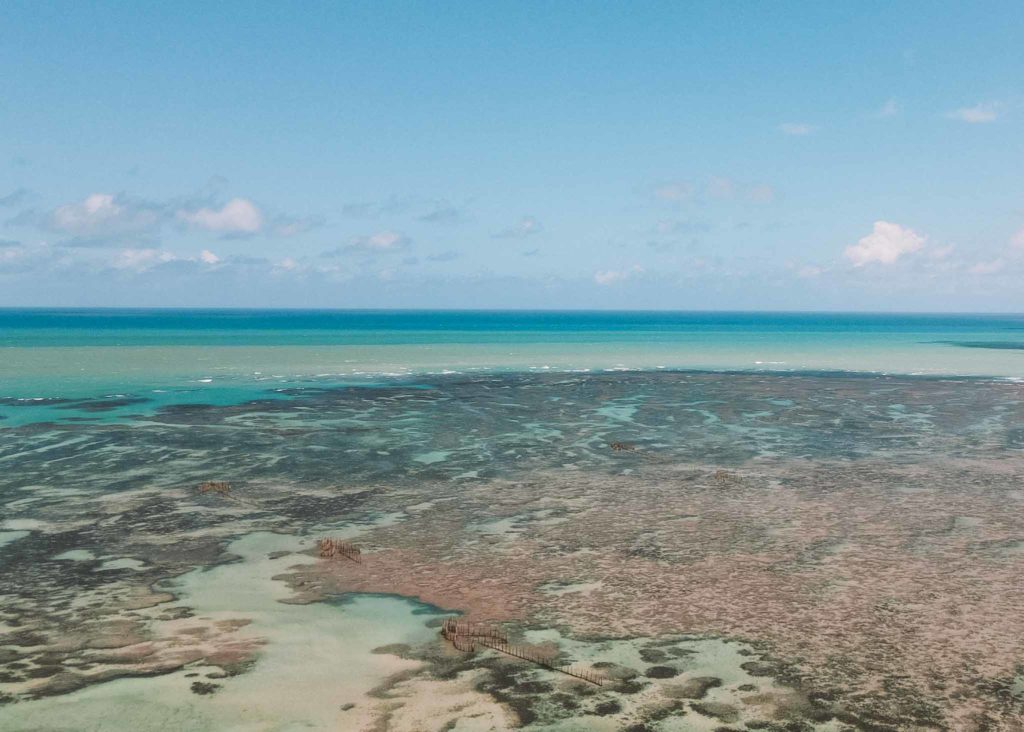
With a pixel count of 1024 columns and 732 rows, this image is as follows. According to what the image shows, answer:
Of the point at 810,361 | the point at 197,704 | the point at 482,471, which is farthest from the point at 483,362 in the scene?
the point at 197,704

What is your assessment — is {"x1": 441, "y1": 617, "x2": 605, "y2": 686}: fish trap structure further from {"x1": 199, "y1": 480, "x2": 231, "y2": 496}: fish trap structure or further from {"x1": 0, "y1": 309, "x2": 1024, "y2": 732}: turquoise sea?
{"x1": 199, "y1": 480, "x2": 231, "y2": 496}: fish trap structure

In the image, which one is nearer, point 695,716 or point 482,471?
point 695,716

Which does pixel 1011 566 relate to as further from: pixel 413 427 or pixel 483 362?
pixel 483 362

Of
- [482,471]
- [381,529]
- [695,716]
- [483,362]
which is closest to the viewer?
[695,716]

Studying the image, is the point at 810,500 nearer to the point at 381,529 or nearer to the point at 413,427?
the point at 381,529

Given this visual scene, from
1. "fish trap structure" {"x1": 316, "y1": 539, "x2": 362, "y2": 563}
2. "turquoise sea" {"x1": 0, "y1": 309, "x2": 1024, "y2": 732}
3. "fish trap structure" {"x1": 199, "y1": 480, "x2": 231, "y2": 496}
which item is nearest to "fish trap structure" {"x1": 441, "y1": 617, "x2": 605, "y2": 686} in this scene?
"turquoise sea" {"x1": 0, "y1": 309, "x2": 1024, "y2": 732}

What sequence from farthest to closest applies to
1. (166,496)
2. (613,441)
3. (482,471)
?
1. (613,441)
2. (482,471)
3. (166,496)
